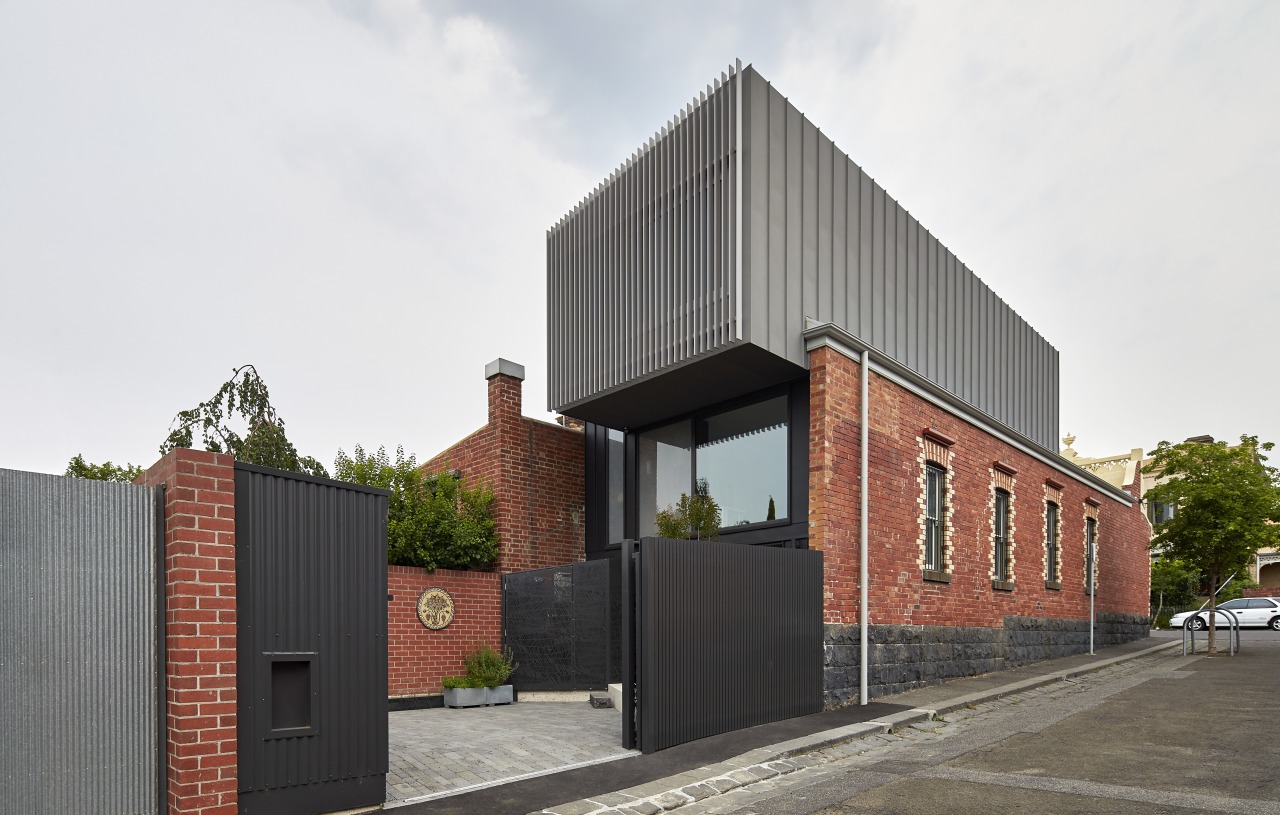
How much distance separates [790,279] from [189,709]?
810 centimetres

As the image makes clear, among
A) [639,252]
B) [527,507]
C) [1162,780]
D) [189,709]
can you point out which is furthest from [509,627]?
[1162,780]

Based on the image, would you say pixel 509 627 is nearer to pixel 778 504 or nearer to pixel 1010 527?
pixel 778 504

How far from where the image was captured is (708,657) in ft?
28.9

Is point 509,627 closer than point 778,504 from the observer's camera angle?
No

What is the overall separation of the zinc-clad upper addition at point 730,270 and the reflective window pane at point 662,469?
335 mm

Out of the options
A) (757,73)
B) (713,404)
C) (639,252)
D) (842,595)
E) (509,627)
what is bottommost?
(509,627)

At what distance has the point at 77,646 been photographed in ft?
17.3

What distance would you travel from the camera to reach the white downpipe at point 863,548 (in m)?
10.6

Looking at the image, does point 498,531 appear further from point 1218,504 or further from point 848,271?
point 1218,504

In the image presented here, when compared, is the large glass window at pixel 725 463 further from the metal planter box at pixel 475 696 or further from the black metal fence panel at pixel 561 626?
the metal planter box at pixel 475 696

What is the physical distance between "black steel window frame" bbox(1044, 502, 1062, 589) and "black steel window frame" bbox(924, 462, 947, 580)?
5285 mm

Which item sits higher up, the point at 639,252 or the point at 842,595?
the point at 639,252

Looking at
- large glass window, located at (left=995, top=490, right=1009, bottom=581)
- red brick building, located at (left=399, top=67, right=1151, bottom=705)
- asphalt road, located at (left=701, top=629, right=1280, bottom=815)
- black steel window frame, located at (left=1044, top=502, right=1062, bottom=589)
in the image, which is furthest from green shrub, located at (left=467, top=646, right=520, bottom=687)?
black steel window frame, located at (left=1044, top=502, right=1062, bottom=589)

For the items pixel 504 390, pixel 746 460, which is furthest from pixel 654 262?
pixel 504 390
